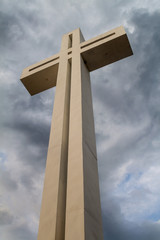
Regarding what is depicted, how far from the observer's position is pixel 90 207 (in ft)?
14.6

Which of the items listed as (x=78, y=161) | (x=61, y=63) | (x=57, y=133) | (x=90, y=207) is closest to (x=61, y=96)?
(x=57, y=133)

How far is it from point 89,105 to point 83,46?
3367 mm

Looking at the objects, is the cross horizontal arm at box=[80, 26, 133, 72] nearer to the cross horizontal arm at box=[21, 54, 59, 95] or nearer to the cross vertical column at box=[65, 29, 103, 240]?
the cross horizontal arm at box=[21, 54, 59, 95]

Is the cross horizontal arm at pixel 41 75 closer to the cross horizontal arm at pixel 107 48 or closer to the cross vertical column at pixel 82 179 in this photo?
the cross horizontal arm at pixel 107 48

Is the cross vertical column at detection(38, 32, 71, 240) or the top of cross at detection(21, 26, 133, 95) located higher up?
the top of cross at detection(21, 26, 133, 95)

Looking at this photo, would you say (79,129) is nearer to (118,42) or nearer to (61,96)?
(61,96)

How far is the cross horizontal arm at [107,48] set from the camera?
8719 mm

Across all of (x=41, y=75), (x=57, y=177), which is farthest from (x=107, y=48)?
(x=57, y=177)

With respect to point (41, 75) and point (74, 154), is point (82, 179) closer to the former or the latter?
point (74, 154)

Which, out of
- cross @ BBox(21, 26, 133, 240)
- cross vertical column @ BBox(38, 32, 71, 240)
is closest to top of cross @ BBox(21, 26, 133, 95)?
cross @ BBox(21, 26, 133, 240)

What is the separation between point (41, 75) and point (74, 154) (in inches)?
229

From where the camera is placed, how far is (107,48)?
8914mm

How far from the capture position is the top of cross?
8797 millimetres

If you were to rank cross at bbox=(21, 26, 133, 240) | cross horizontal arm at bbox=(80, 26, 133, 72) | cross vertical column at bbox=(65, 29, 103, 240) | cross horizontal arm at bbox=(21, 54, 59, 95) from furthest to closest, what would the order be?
1. cross horizontal arm at bbox=(21, 54, 59, 95)
2. cross horizontal arm at bbox=(80, 26, 133, 72)
3. cross at bbox=(21, 26, 133, 240)
4. cross vertical column at bbox=(65, 29, 103, 240)
